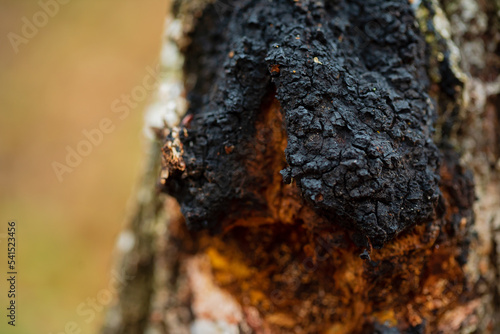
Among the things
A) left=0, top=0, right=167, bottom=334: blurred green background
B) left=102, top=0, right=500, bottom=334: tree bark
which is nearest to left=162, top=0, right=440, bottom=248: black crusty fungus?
left=102, top=0, right=500, bottom=334: tree bark

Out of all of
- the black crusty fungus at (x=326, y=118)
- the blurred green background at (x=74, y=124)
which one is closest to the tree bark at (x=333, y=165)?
the black crusty fungus at (x=326, y=118)

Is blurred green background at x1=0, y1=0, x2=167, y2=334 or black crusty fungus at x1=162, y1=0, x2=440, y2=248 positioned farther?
blurred green background at x1=0, y1=0, x2=167, y2=334

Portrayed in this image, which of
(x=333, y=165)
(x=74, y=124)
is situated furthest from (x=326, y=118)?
(x=74, y=124)

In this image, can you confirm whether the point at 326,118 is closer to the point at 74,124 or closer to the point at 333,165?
the point at 333,165

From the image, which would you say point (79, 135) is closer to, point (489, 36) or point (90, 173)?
point (90, 173)

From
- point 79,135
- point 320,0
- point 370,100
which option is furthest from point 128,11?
point 370,100

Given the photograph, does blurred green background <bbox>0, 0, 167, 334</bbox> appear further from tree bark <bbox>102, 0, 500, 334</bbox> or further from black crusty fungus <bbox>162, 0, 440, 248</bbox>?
black crusty fungus <bbox>162, 0, 440, 248</bbox>

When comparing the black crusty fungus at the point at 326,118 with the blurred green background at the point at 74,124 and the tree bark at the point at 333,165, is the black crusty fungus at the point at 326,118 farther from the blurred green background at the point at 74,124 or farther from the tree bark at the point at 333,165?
the blurred green background at the point at 74,124
